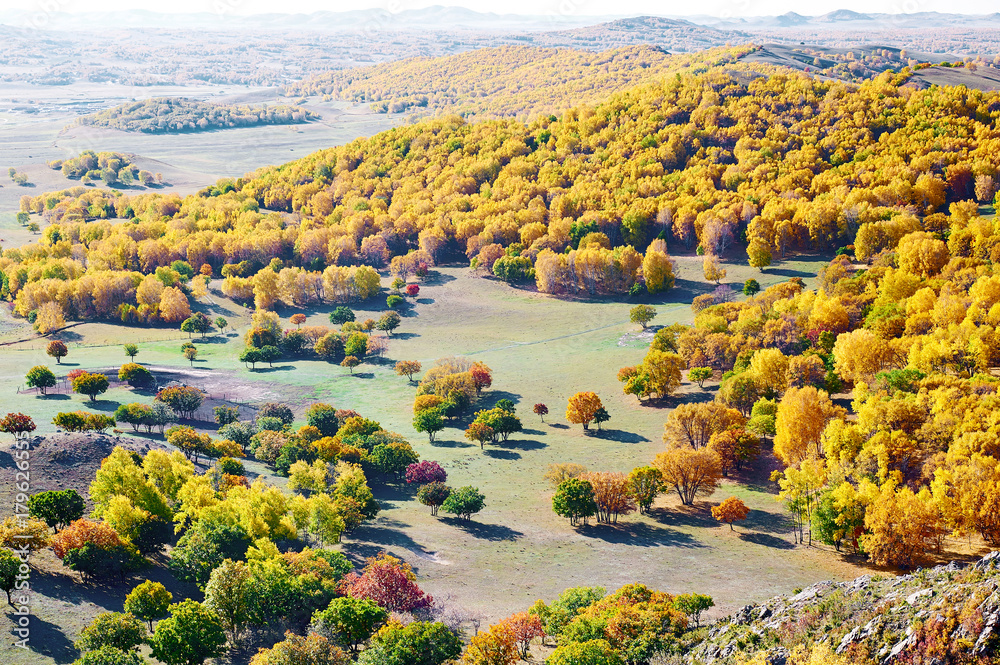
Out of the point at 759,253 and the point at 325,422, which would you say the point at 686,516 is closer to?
the point at 325,422

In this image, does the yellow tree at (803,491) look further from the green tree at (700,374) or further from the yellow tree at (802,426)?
the green tree at (700,374)

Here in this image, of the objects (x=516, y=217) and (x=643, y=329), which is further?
(x=516, y=217)

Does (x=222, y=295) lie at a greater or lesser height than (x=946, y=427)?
lesser

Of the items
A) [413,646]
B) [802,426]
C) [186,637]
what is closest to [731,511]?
[802,426]

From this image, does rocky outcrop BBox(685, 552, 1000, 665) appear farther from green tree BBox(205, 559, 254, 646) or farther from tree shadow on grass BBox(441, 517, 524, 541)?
green tree BBox(205, 559, 254, 646)

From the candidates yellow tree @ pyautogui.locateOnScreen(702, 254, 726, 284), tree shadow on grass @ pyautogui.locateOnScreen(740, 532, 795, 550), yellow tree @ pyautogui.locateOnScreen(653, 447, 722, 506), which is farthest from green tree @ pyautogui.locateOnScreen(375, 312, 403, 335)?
tree shadow on grass @ pyautogui.locateOnScreen(740, 532, 795, 550)

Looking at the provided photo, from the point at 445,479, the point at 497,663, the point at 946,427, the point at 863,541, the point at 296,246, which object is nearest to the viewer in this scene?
the point at 497,663

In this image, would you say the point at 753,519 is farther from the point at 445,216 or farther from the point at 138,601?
the point at 445,216

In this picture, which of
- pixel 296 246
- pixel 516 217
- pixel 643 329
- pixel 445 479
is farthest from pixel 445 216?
pixel 445 479
